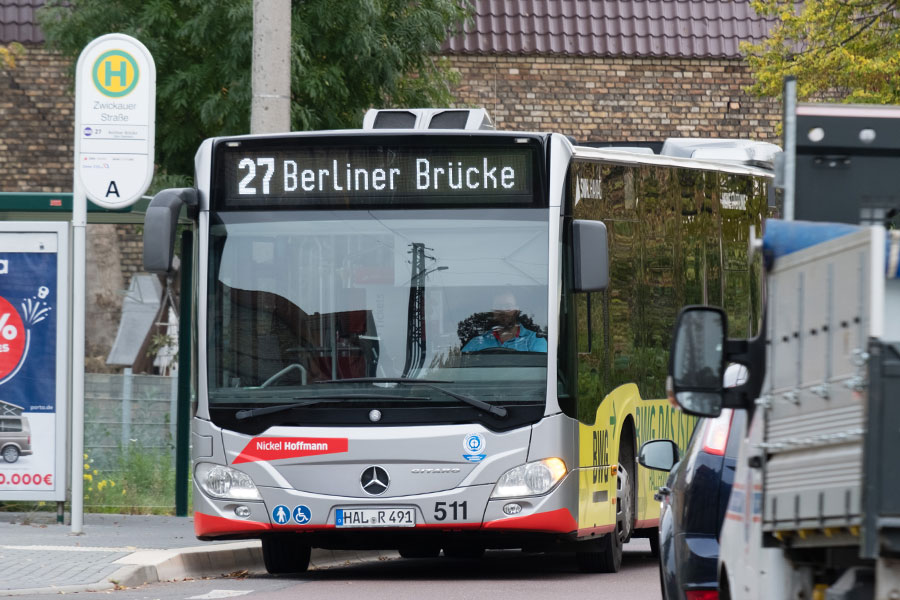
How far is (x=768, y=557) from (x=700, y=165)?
875cm

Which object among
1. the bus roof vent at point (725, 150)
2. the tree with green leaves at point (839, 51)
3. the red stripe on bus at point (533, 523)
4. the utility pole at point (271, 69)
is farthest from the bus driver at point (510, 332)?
the tree with green leaves at point (839, 51)

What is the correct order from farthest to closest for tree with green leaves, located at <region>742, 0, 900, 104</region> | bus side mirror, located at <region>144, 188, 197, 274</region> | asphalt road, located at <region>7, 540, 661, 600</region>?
1. tree with green leaves, located at <region>742, 0, 900, 104</region>
2. bus side mirror, located at <region>144, 188, 197, 274</region>
3. asphalt road, located at <region>7, 540, 661, 600</region>

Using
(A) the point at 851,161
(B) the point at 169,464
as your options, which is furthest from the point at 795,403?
(B) the point at 169,464

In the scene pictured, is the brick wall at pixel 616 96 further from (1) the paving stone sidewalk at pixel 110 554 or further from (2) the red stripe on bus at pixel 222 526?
(2) the red stripe on bus at pixel 222 526

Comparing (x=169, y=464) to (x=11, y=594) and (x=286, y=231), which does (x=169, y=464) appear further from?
(x=11, y=594)

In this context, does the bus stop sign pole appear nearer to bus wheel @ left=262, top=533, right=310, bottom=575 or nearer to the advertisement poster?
the advertisement poster

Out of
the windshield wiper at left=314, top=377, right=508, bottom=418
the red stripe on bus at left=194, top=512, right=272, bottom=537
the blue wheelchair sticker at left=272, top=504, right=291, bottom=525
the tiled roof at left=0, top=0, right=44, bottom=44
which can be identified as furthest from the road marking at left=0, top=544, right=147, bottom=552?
the tiled roof at left=0, top=0, right=44, bottom=44

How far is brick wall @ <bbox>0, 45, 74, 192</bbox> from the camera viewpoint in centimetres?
3297

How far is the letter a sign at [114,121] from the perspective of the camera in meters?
13.8

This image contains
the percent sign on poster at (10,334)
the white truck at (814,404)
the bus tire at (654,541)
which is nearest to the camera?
the white truck at (814,404)

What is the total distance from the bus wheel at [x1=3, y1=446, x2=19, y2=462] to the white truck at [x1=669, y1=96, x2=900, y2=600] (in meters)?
9.99

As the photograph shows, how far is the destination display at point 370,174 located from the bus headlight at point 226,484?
1.72 m

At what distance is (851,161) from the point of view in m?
6.34

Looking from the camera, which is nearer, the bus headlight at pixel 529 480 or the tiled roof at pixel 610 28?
the bus headlight at pixel 529 480
